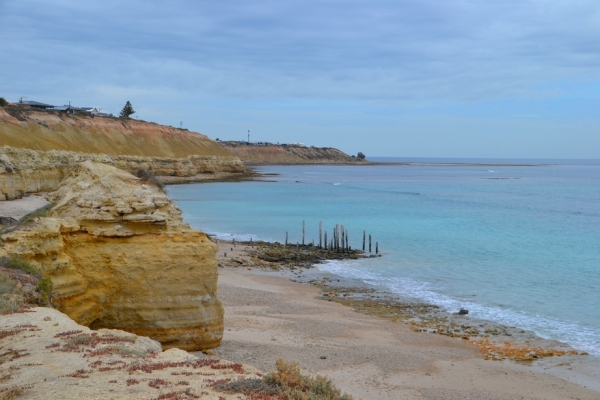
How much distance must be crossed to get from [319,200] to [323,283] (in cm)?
4231

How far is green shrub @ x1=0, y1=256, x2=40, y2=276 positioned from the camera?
11.6 metres

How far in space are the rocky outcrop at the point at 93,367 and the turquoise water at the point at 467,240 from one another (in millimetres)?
14485

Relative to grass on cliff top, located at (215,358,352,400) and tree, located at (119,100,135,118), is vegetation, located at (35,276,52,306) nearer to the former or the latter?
grass on cliff top, located at (215,358,352,400)

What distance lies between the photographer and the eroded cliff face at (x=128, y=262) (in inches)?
490

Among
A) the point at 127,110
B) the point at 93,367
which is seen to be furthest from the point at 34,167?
the point at 127,110

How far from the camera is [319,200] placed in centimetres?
6938

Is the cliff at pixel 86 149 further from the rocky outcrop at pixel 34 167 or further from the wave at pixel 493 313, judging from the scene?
the wave at pixel 493 313

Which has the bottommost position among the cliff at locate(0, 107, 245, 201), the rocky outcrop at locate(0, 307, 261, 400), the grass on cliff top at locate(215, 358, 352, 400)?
the rocky outcrop at locate(0, 307, 261, 400)

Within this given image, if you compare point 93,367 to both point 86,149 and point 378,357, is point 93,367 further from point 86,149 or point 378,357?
point 86,149

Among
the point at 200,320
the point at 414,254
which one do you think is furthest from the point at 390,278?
the point at 200,320

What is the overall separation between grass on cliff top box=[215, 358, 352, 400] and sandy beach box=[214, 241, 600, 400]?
19.3ft

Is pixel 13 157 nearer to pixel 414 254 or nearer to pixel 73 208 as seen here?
pixel 414 254

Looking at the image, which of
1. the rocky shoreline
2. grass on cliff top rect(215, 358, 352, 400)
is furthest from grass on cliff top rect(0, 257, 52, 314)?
the rocky shoreline

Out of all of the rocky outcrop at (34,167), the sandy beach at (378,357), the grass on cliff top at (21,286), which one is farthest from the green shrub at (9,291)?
the rocky outcrop at (34,167)
